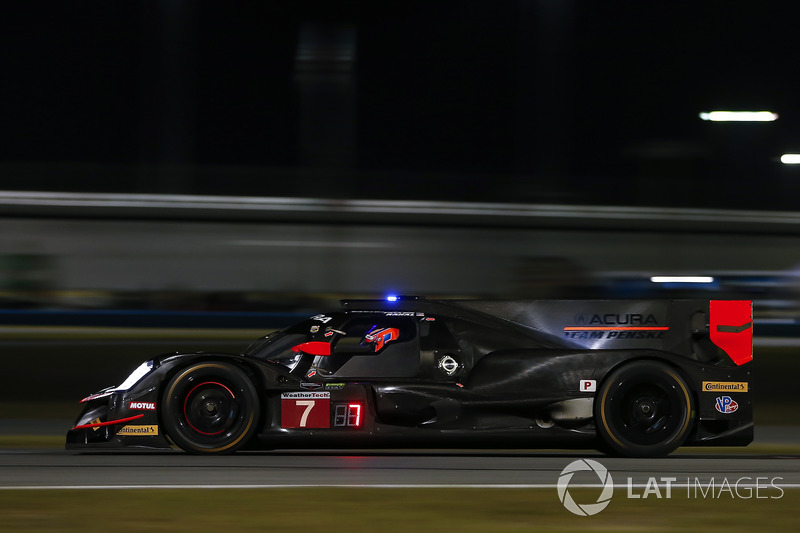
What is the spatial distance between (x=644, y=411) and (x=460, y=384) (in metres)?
1.33

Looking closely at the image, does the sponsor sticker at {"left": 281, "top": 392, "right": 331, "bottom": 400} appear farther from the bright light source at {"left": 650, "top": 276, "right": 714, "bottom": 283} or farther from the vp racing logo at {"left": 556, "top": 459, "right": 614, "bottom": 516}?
the bright light source at {"left": 650, "top": 276, "right": 714, "bottom": 283}

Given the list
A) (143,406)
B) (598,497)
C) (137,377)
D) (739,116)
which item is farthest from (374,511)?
(739,116)

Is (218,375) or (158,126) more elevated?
(158,126)

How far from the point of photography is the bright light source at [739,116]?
26.4 meters

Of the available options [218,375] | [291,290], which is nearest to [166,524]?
[218,375]

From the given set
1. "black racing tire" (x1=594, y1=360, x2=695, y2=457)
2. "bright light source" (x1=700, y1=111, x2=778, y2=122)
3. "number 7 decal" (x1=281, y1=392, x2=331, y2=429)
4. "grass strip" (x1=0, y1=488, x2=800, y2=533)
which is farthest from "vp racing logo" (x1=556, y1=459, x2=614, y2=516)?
"bright light source" (x1=700, y1=111, x2=778, y2=122)

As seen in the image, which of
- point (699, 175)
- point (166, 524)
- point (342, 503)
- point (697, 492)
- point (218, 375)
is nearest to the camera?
point (166, 524)

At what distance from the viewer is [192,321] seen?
690 inches

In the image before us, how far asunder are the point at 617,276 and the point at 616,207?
223 cm

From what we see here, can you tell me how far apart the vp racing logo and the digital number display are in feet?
4.80

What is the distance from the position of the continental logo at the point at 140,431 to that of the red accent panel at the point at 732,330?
13.3 feet

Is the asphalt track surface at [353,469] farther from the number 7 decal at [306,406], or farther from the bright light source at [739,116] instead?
the bright light source at [739,116]

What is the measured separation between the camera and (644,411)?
24.8ft

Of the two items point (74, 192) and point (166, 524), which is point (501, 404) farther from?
point (74, 192)
